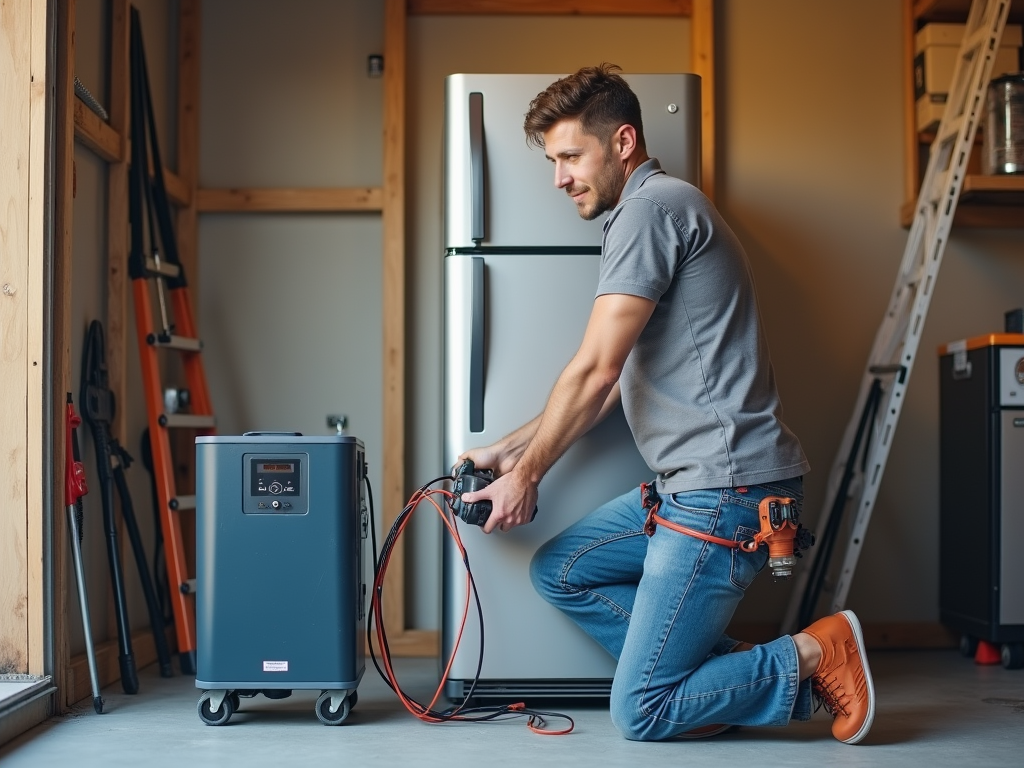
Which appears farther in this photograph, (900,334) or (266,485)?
(900,334)

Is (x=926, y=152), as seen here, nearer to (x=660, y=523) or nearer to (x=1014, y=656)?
(x=1014, y=656)

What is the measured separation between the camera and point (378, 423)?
12.4ft

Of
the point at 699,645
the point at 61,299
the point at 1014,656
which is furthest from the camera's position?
the point at 1014,656

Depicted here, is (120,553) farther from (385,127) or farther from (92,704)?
(385,127)

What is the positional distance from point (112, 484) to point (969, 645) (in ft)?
9.00

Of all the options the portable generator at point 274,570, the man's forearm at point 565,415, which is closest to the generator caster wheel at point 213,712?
the portable generator at point 274,570

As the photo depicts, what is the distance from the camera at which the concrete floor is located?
2234 mm

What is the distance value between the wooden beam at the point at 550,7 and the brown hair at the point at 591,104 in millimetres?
1339

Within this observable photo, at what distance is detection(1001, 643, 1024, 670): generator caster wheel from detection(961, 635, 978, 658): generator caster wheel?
0.18 m

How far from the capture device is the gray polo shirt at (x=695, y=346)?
2318 millimetres

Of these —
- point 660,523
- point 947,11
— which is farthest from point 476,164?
point 947,11

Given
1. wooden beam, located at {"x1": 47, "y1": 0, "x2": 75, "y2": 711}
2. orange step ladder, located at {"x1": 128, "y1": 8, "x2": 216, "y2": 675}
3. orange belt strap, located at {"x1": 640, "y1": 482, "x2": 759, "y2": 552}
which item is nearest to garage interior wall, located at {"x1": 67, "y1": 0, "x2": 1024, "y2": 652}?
orange step ladder, located at {"x1": 128, "y1": 8, "x2": 216, "y2": 675}

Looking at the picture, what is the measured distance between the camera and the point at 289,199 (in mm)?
3740

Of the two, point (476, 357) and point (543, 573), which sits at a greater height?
point (476, 357)
